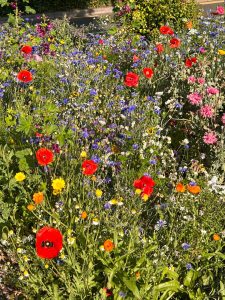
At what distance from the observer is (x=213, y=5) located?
1670 centimetres

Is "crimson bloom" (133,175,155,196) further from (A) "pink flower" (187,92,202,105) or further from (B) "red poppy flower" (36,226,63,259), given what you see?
(A) "pink flower" (187,92,202,105)

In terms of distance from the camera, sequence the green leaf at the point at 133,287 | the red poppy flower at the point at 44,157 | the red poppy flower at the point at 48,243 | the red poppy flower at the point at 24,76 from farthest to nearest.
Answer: the red poppy flower at the point at 24,76 → the red poppy flower at the point at 44,157 → the green leaf at the point at 133,287 → the red poppy flower at the point at 48,243

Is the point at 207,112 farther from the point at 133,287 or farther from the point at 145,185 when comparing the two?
the point at 133,287

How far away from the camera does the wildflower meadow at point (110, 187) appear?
8.64ft

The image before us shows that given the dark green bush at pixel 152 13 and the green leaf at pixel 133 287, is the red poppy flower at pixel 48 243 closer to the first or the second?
the green leaf at pixel 133 287

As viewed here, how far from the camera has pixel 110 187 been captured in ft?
12.6

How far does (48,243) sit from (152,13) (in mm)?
6935

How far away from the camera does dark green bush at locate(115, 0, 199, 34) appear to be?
320 inches

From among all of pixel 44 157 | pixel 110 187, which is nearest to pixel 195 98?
pixel 110 187

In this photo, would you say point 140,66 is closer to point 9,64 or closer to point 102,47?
point 102,47

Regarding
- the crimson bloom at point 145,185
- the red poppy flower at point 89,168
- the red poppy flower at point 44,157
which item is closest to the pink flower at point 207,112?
the crimson bloom at point 145,185

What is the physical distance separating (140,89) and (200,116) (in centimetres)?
112

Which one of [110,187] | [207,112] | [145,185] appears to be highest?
[145,185]

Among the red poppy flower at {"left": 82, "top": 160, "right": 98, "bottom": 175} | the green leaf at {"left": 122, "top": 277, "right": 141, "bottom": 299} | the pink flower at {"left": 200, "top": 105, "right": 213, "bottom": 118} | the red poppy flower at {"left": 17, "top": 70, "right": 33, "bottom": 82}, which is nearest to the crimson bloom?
the red poppy flower at {"left": 82, "top": 160, "right": 98, "bottom": 175}
